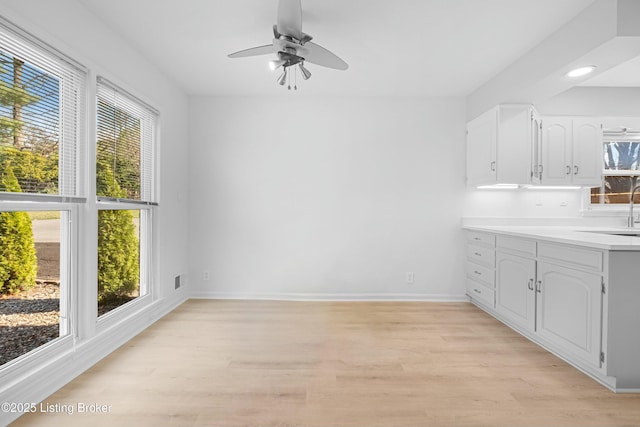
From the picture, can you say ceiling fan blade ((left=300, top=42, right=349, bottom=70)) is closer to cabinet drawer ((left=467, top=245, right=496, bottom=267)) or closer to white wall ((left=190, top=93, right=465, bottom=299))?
white wall ((left=190, top=93, right=465, bottom=299))

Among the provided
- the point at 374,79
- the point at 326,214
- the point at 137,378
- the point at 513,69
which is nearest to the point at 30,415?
the point at 137,378

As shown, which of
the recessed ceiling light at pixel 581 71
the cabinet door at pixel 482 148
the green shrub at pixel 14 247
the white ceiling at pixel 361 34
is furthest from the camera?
the cabinet door at pixel 482 148

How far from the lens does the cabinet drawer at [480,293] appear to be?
11.7 ft

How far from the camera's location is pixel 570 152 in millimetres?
3826

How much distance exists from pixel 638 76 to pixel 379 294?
366 cm

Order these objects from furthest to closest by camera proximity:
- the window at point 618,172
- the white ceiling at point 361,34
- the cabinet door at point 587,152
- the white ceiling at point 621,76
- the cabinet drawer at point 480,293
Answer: the window at point 618,172 < the cabinet door at point 587,152 < the cabinet drawer at point 480,293 < the white ceiling at point 621,76 < the white ceiling at point 361,34

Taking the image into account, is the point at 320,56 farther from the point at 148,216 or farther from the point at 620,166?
the point at 620,166

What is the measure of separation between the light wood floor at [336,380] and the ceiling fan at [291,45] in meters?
2.16

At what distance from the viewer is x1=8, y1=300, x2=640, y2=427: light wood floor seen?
73.6 inches

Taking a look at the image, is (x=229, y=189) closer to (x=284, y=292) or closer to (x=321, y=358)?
(x=284, y=292)

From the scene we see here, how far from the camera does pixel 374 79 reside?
368cm

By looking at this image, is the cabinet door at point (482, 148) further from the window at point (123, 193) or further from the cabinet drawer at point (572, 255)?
the window at point (123, 193)

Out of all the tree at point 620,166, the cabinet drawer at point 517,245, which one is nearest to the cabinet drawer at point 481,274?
the cabinet drawer at point 517,245

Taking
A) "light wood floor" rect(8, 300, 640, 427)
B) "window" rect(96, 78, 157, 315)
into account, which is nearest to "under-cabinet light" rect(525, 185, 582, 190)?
"light wood floor" rect(8, 300, 640, 427)
